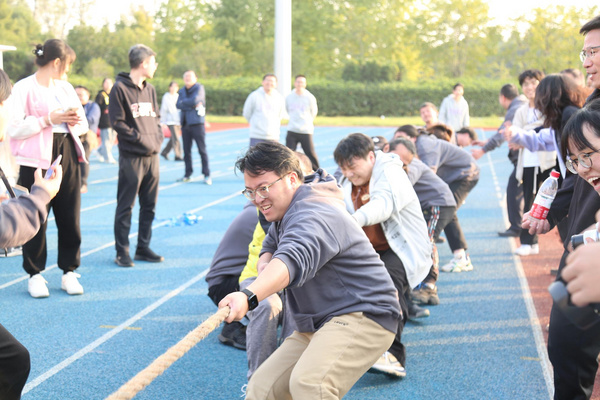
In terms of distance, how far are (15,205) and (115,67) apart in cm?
5761

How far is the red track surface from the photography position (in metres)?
6.14

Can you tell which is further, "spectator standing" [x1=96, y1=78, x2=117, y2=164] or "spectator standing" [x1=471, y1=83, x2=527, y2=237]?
"spectator standing" [x1=96, y1=78, x2=117, y2=164]

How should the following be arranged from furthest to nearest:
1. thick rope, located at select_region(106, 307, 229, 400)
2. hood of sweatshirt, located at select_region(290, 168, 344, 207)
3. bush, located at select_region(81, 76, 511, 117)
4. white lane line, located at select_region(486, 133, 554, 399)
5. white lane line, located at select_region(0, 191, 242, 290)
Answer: bush, located at select_region(81, 76, 511, 117) → white lane line, located at select_region(0, 191, 242, 290) → white lane line, located at select_region(486, 133, 554, 399) → hood of sweatshirt, located at select_region(290, 168, 344, 207) → thick rope, located at select_region(106, 307, 229, 400)

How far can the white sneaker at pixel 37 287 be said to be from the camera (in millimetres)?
6273

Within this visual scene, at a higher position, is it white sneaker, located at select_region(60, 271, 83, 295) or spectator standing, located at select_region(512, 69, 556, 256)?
spectator standing, located at select_region(512, 69, 556, 256)

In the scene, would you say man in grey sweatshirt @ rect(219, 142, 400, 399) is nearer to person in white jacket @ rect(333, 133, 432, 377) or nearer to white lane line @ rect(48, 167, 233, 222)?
person in white jacket @ rect(333, 133, 432, 377)

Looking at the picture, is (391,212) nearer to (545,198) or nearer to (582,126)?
(545,198)

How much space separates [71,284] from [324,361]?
414cm

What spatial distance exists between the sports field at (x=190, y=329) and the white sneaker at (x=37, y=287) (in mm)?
71

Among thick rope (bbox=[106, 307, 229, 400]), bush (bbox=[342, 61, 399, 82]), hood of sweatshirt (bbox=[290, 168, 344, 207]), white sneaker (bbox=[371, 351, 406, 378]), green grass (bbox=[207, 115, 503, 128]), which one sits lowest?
green grass (bbox=[207, 115, 503, 128])

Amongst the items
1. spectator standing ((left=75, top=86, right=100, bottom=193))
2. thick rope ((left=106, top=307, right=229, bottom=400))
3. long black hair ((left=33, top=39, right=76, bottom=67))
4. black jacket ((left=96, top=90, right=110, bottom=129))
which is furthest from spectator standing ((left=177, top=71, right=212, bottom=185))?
thick rope ((left=106, top=307, right=229, bottom=400))

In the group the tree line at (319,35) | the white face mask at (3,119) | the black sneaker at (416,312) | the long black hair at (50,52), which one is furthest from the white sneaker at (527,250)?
the tree line at (319,35)

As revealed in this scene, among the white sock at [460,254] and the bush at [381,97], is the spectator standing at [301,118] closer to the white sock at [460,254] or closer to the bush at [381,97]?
the white sock at [460,254]

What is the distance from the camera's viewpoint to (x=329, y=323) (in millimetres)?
3205
